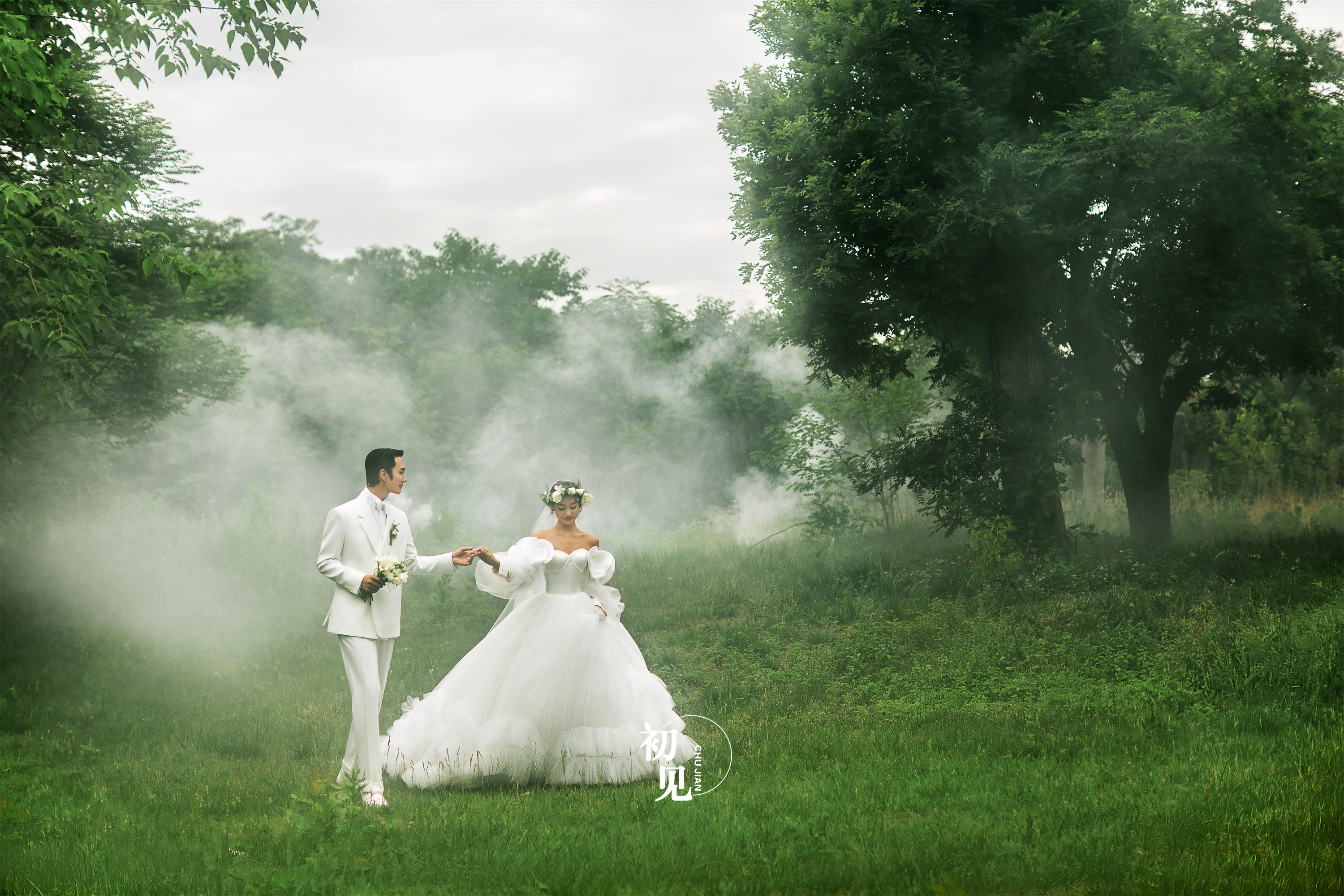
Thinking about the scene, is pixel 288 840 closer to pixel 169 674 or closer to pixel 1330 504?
pixel 169 674

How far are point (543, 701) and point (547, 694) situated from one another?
63 millimetres

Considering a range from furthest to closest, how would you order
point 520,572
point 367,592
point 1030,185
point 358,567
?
point 1030,185, point 520,572, point 358,567, point 367,592

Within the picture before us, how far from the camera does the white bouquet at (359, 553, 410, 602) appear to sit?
258 inches

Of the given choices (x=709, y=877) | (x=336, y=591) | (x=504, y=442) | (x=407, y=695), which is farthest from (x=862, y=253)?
(x=504, y=442)

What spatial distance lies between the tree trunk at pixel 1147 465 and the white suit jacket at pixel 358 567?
41.3ft

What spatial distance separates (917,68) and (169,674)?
12491mm

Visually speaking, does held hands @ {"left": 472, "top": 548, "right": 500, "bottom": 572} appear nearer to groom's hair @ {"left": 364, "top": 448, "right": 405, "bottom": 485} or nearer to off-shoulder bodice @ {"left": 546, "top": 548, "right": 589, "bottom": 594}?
off-shoulder bodice @ {"left": 546, "top": 548, "right": 589, "bottom": 594}

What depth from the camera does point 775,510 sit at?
23.1 meters

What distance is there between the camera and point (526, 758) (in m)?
7.20

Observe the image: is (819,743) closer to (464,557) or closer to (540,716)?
(540,716)

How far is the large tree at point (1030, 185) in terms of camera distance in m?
13.0

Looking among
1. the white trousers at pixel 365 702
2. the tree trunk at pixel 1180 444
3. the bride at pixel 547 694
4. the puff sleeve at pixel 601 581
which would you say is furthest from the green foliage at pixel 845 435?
the white trousers at pixel 365 702

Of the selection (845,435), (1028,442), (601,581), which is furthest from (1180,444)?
(601,581)

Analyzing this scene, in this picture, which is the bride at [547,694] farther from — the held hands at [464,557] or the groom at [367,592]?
the groom at [367,592]
